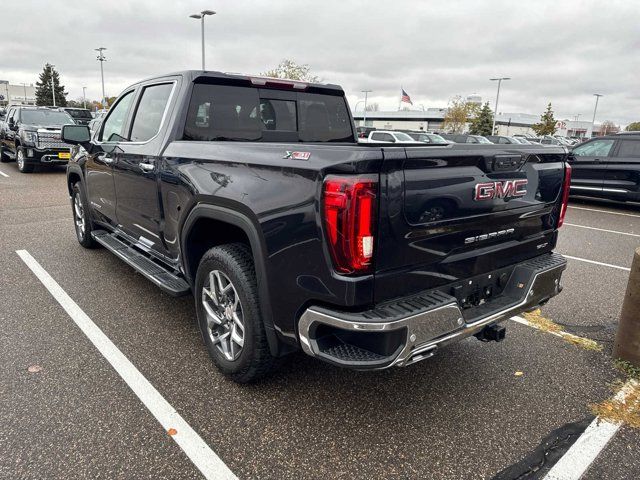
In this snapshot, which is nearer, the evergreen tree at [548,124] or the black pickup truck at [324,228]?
the black pickup truck at [324,228]

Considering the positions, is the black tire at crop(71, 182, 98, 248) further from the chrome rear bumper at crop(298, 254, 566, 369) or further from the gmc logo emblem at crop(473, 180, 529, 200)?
the gmc logo emblem at crop(473, 180, 529, 200)

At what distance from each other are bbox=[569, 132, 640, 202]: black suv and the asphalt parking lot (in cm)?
766

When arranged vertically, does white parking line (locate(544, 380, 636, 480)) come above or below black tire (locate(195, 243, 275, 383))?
below

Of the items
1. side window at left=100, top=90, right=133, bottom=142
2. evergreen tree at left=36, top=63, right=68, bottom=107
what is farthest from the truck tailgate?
evergreen tree at left=36, top=63, right=68, bottom=107

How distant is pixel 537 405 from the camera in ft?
9.71

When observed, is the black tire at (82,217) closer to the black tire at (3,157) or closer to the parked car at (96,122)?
the parked car at (96,122)

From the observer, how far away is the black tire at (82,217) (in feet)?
18.5

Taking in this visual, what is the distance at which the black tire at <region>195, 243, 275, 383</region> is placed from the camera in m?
2.71

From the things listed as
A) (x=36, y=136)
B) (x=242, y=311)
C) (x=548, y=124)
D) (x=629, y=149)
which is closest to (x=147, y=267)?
(x=242, y=311)

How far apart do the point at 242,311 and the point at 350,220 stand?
3.37 ft

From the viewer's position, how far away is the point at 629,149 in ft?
35.5

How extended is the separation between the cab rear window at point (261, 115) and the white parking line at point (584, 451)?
2932 mm

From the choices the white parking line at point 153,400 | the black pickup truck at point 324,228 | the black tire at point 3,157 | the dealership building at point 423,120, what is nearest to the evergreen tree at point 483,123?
the dealership building at point 423,120

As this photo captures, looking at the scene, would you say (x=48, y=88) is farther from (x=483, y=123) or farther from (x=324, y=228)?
(x=324, y=228)
